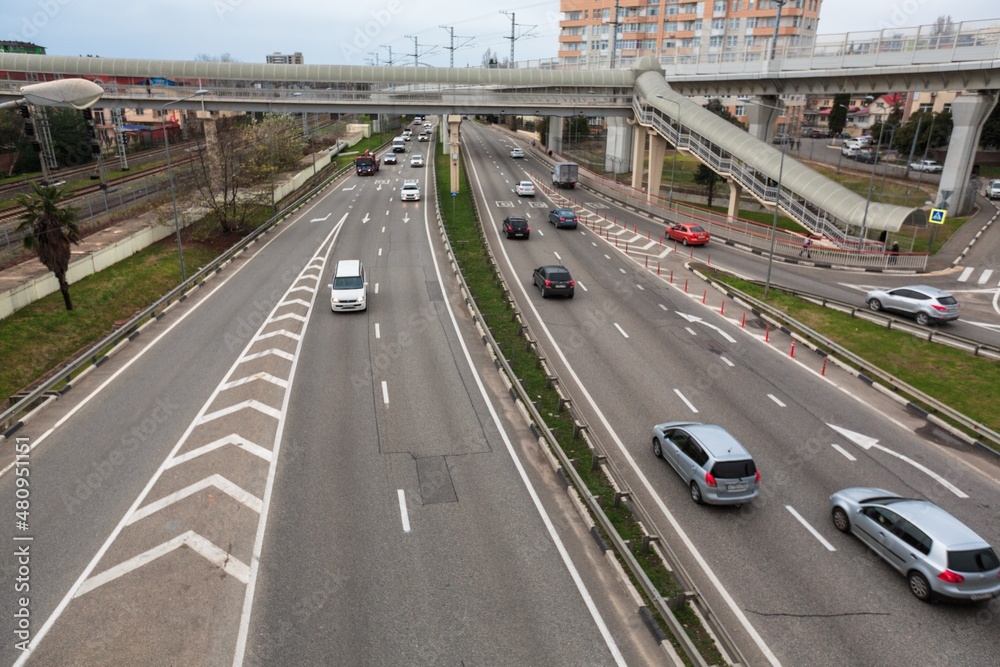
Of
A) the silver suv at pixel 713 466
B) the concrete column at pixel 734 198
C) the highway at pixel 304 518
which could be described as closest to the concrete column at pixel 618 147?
the concrete column at pixel 734 198

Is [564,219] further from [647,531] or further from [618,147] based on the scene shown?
[618,147]

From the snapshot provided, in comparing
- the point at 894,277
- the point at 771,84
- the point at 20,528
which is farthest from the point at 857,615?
the point at 771,84

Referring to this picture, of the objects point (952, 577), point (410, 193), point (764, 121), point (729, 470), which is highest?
point (764, 121)

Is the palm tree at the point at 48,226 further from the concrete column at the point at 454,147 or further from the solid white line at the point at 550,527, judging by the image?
the concrete column at the point at 454,147

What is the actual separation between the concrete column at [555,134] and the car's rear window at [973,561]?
306 feet

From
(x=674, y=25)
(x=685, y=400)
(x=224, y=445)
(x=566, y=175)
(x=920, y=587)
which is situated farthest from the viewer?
(x=674, y=25)

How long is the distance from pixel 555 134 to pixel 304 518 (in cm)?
9614

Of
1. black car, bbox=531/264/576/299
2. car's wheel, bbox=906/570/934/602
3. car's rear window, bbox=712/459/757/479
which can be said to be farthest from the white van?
car's wheel, bbox=906/570/934/602

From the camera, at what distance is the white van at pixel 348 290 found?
106 feet

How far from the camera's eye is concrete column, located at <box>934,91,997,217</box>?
50.6 metres

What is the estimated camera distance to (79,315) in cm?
3244

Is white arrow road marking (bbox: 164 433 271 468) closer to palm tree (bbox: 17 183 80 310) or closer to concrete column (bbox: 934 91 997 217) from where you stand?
palm tree (bbox: 17 183 80 310)

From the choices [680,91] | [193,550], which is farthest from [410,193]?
[193,550]

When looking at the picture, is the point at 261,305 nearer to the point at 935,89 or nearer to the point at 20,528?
the point at 20,528
